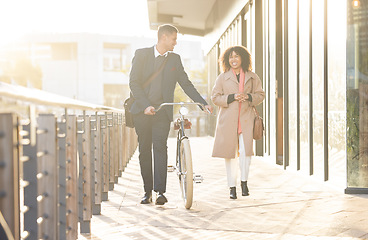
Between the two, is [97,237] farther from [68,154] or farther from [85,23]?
[85,23]

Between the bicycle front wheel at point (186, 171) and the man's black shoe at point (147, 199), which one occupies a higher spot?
the bicycle front wheel at point (186, 171)

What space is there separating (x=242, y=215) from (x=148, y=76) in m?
1.49

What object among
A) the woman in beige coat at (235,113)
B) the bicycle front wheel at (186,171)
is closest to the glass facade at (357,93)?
the woman in beige coat at (235,113)

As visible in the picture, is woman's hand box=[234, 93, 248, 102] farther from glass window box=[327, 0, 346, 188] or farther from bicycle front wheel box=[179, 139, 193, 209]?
glass window box=[327, 0, 346, 188]

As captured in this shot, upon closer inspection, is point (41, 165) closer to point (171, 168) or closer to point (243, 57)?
point (171, 168)

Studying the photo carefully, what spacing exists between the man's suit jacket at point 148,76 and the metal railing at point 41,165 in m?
0.99

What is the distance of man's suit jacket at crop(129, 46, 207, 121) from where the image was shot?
17.9 feet

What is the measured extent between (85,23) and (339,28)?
46995mm

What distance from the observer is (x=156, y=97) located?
219 inches

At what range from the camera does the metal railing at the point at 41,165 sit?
1988mm

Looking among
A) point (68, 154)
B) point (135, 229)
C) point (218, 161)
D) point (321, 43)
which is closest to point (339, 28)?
point (321, 43)

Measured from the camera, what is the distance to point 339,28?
6.67 meters

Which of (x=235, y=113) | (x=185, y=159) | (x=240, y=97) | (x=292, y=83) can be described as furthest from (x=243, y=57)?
(x=292, y=83)

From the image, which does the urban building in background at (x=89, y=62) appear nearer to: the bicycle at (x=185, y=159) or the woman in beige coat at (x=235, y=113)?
the woman in beige coat at (x=235, y=113)
